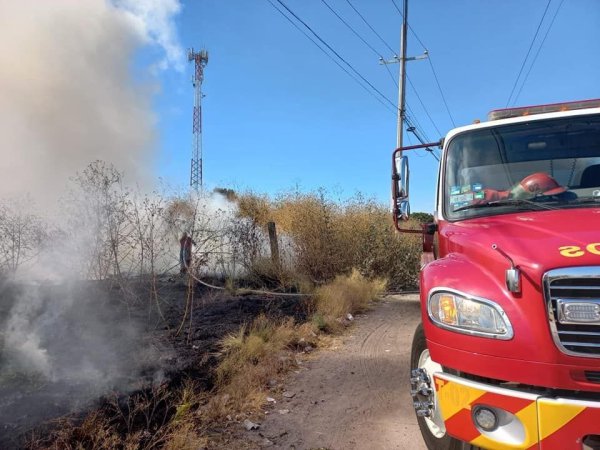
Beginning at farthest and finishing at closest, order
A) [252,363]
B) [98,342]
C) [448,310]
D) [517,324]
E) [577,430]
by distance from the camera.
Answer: [98,342] → [252,363] → [448,310] → [517,324] → [577,430]

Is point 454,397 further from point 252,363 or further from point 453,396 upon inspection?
point 252,363

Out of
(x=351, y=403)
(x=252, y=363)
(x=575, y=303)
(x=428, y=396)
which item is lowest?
(x=351, y=403)

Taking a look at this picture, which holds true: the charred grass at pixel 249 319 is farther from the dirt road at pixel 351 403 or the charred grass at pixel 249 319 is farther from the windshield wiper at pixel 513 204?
the windshield wiper at pixel 513 204

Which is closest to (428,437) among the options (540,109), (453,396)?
(453,396)

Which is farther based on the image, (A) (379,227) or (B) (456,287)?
(A) (379,227)

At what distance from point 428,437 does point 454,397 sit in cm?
98

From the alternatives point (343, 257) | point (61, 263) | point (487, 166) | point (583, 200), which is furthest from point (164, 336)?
point (343, 257)

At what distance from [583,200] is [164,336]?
17.3 feet

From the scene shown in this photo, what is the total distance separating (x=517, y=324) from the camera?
2.31 meters

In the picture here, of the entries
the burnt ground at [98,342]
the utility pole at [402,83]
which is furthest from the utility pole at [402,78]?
the burnt ground at [98,342]

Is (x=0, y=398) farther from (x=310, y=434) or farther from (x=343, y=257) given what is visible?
(x=343, y=257)

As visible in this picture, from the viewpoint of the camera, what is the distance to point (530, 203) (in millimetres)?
3277

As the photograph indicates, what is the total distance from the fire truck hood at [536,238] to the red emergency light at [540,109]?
1593 millimetres

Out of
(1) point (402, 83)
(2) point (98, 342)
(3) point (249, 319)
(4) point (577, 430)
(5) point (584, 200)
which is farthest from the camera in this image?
(1) point (402, 83)
